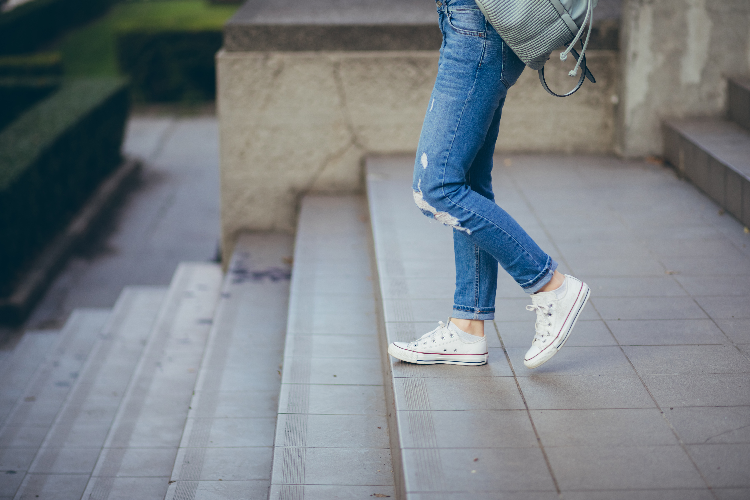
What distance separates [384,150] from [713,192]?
2060 millimetres

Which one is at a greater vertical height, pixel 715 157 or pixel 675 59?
pixel 675 59

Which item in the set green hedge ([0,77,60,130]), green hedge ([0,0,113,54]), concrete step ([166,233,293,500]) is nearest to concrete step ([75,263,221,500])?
concrete step ([166,233,293,500])

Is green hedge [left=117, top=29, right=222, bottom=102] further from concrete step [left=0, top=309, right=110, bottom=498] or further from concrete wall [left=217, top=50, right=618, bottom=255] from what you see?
concrete wall [left=217, top=50, right=618, bottom=255]

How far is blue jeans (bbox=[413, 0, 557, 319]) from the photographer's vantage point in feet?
6.86

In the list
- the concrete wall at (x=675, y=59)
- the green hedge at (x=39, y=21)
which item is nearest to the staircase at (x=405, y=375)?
the concrete wall at (x=675, y=59)

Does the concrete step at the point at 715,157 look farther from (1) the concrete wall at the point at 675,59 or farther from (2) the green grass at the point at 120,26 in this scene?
(2) the green grass at the point at 120,26

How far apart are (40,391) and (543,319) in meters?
3.17

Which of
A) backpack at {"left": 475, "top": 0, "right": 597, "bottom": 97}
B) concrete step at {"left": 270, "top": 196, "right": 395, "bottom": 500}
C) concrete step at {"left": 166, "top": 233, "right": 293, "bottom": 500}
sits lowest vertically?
concrete step at {"left": 166, "top": 233, "right": 293, "bottom": 500}

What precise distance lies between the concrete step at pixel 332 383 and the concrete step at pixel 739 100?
2437 mm

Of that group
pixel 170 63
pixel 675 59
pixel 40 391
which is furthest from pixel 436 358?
pixel 170 63

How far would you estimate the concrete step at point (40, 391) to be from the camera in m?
3.45

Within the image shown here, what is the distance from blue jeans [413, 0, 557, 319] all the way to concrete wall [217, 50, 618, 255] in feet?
8.39

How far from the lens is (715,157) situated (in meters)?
3.98

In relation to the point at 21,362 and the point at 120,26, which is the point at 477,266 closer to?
the point at 21,362
